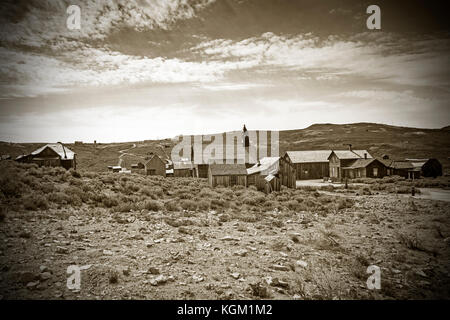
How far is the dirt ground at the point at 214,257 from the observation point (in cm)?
541

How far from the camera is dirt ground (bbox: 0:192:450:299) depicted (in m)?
5.41

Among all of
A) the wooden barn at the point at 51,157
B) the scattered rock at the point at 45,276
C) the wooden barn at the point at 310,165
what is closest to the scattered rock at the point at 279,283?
the scattered rock at the point at 45,276

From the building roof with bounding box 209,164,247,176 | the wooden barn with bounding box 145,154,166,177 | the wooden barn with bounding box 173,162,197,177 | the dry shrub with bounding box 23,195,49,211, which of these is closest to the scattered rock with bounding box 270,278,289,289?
the dry shrub with bounding box 23,195,49,211

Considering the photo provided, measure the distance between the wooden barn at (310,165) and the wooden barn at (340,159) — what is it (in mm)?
1190

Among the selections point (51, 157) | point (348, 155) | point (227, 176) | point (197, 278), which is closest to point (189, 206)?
point (197, 278)

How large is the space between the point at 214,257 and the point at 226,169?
832 inches

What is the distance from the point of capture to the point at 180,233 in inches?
376

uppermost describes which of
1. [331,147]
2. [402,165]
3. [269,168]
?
[331,147]

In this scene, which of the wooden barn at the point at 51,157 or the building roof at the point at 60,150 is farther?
the building roof at the point at 60,150

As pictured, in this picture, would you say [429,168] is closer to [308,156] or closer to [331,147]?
[308,156]

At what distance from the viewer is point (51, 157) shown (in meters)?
33.7

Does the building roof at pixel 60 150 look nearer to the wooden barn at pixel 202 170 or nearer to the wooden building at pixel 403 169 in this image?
the wooden barn at pixel 202 170

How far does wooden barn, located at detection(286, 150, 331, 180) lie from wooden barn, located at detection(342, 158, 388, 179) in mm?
4764
